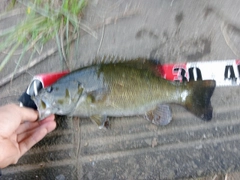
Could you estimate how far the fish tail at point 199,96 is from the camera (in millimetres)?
2141

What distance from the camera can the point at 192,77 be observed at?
7.61 ft

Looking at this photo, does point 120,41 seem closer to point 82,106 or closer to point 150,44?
point 150,44

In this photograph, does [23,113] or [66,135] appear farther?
[66,135]

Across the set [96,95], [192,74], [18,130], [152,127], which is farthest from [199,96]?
[18,130]

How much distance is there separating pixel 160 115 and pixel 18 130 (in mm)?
1020

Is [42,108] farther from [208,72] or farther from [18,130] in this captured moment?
[208,72]

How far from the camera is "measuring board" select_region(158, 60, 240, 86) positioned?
2320 millimetres

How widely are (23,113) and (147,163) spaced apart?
0.97 meters

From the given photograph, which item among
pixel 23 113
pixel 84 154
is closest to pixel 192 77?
pixel 84 154

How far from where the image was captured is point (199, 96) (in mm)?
2150

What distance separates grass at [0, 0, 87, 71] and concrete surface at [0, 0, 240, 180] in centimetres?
8

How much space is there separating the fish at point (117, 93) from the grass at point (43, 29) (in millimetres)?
394

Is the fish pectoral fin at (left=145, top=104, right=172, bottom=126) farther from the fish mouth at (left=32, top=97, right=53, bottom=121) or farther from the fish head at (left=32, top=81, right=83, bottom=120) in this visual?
the fish mouth at (left=32, top=97, right=53, bottom=121)

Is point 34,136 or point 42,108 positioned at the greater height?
point 42,108
